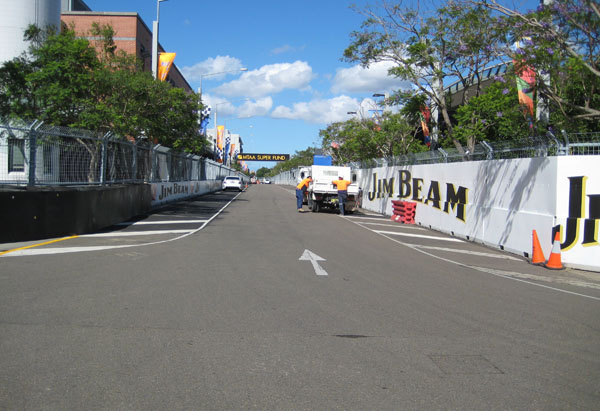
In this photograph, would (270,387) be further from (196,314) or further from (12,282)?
(12,282)

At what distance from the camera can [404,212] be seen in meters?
23.3

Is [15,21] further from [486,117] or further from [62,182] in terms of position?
[486,117]

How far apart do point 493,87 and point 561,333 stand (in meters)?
19.6

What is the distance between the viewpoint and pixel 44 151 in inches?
517

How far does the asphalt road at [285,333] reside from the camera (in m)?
4.18

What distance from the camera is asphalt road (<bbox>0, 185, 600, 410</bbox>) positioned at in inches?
Result: 165

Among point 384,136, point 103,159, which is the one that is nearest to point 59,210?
point 103,159

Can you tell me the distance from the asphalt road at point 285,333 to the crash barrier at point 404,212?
11.4 metres

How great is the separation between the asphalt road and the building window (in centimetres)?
199

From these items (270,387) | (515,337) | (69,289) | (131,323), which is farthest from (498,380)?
(69,289)

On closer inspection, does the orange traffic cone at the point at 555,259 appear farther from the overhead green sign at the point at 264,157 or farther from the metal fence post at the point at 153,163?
the overhead green sign at the point at 264,157

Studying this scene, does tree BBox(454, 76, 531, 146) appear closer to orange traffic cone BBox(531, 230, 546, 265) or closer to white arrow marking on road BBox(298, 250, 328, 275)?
orange traffic cone BBox(531, 230, 546, 265)

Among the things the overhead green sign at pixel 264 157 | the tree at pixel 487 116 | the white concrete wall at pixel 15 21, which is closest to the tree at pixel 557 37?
the tree at pixel 487 116

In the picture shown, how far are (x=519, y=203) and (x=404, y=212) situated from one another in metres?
9.25
